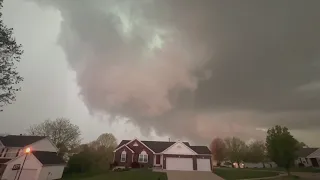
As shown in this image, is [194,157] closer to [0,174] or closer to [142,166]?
[142,166]

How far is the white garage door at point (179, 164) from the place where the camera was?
42.4m

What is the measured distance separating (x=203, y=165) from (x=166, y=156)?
27.9 feet

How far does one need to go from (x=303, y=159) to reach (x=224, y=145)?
86.2ft

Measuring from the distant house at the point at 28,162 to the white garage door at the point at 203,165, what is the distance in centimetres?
2882

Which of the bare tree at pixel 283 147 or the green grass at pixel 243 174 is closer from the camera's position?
the bare tree at pixel 283 147

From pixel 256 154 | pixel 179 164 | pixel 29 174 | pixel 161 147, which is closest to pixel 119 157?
pixel 161 147

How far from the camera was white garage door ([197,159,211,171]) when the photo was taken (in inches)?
1682

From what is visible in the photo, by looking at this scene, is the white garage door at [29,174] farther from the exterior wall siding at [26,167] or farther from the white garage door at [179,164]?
the white garage door at [179,164]

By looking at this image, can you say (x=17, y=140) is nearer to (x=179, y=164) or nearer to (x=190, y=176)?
(x=179, y=164)

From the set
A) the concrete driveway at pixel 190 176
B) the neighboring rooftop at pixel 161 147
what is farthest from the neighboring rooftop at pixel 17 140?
the concrete driveway at pixel 190 176

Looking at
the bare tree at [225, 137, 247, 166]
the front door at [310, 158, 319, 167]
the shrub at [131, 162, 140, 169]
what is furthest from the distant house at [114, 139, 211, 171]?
the front door at [310, 158, 319, 167]

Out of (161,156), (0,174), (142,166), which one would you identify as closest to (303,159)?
(161,156)

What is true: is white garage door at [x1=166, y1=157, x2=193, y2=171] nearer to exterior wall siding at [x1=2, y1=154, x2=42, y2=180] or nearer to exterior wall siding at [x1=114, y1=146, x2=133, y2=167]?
exterior wall siding at [x1=114, y1=146, x2=133, y2=167]

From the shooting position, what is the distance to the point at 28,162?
113 ft
